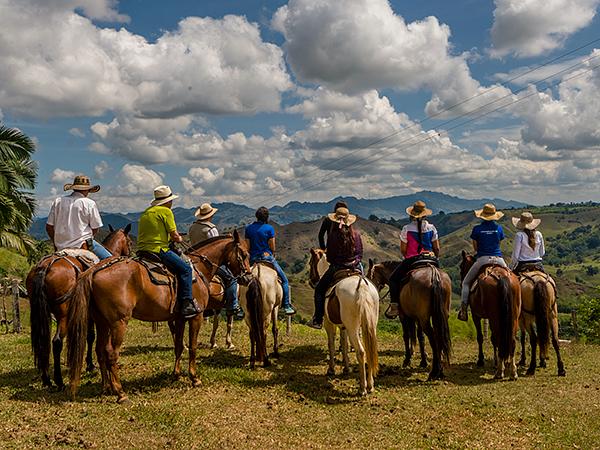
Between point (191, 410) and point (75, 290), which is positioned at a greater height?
point (75, 290)

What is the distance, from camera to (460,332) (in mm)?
25188

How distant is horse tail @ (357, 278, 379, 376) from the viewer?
10836 mm

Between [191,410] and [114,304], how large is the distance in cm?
254

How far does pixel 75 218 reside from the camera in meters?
11.0

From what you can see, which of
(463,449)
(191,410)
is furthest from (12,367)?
(463,449)

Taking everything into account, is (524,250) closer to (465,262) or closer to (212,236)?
(465,262)

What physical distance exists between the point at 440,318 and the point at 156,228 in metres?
6.97

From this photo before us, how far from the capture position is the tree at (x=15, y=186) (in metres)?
23.4

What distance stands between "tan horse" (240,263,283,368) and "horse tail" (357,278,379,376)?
2895 millimetres

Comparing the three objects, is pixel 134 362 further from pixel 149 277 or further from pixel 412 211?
pixel 412 211

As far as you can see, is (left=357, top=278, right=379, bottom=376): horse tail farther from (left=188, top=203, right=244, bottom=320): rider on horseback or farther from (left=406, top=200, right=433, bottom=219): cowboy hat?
(left=188, top=203, right=244, bottom=320): rider on horseback

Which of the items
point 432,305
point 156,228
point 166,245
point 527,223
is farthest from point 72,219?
point 527,223

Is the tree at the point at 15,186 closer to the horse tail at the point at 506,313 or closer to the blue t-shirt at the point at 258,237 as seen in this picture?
the blue t-shirt at the point at 258,237

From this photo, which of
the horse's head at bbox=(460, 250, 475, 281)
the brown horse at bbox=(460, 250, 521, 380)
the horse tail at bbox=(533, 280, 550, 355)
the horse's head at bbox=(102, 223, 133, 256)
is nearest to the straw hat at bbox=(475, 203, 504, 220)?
the brown horse at bbox=(460, 250, 521, 380)
